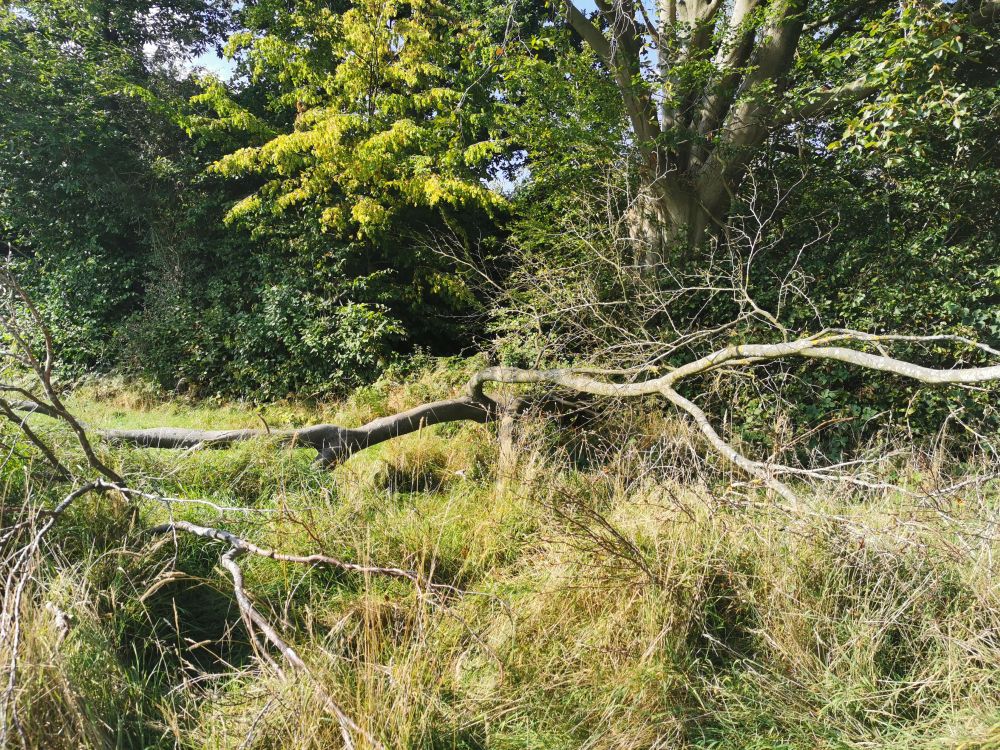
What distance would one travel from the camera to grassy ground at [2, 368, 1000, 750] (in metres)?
2.48

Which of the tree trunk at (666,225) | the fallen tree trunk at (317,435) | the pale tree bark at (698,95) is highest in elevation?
the pale tree bark at (698,95)

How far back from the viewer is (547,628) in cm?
306

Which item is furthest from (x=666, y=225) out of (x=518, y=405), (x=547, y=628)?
(x=547, y=628)

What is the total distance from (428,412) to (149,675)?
138 inches

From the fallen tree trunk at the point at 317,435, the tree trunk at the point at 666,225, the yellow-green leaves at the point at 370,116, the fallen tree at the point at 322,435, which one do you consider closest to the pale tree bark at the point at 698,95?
the tree trunk at the point at 666,225

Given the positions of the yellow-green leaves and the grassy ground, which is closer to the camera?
the grassy ground

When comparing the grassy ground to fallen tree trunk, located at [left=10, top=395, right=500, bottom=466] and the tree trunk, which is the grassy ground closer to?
fallen tree trunk, located at [left=10, top=395, right=500, bottom=466]

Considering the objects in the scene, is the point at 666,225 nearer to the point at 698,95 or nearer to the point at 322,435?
the point at 698,95

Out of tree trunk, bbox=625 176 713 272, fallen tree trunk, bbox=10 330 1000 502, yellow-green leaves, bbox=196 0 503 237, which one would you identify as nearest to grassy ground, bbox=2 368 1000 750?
fallen tree trunk, bbox=10 330 1000 502

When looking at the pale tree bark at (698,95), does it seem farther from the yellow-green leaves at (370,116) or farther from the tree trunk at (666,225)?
the yellow-green leaves at (370,116)

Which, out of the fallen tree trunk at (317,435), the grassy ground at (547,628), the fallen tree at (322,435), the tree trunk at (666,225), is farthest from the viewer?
the tree trunk at (666,225)

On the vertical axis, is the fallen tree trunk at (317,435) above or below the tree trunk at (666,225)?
below

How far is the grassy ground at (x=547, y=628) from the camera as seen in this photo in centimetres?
248

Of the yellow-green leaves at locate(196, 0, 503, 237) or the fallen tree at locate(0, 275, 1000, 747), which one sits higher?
the yellow-green leaves at locate(196, 0, 503, 237)
